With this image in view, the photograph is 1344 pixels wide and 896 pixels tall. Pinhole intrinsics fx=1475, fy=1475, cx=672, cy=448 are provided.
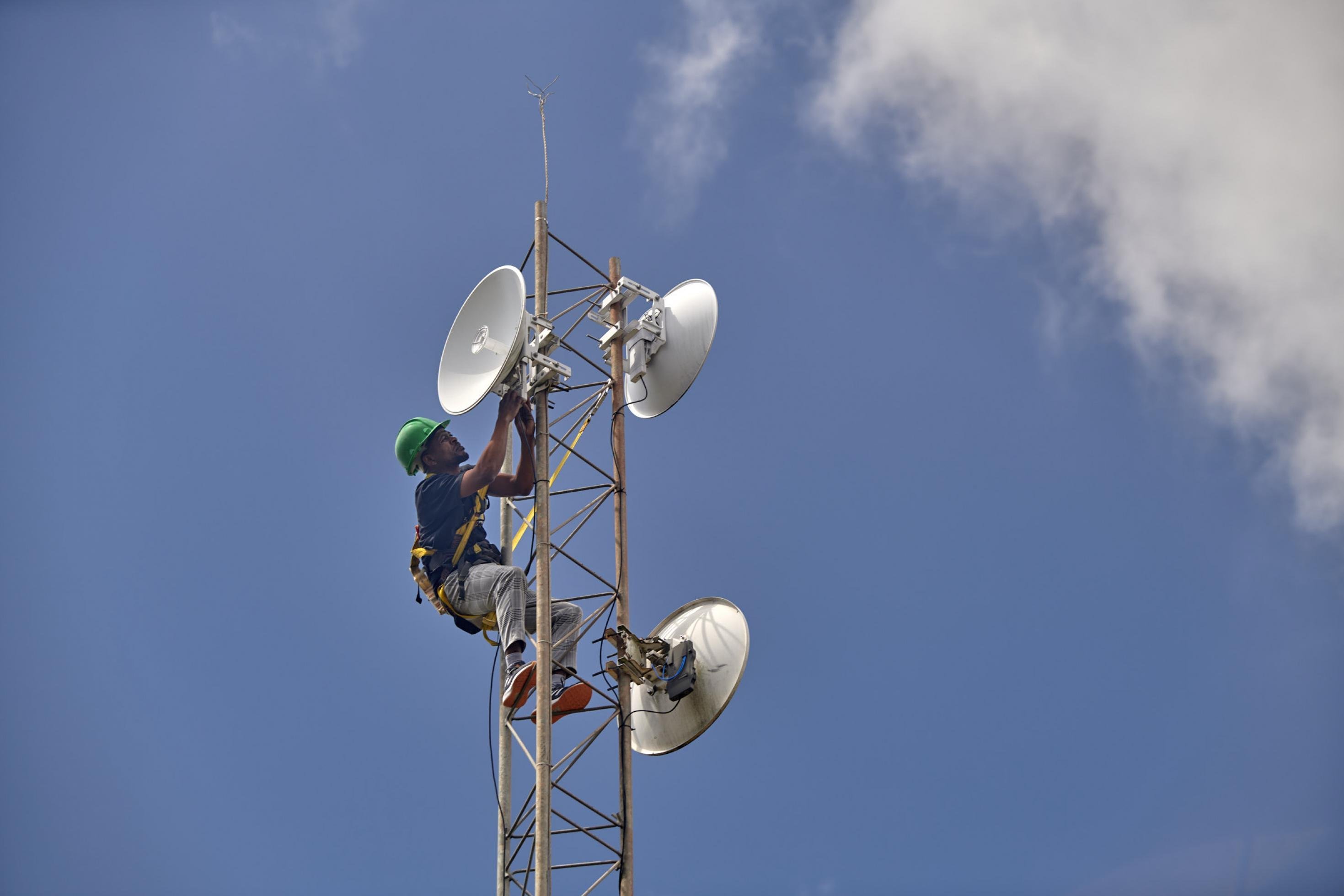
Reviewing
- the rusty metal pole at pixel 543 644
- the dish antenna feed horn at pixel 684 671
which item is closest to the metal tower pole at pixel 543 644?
the rusty metal pole at pixel 543 644

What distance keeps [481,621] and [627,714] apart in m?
2.19

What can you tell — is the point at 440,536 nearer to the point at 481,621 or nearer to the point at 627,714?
the point at 481,621

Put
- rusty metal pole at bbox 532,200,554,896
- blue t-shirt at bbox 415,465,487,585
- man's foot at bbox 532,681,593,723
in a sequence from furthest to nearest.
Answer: blue t-shirt at bbox 415,465,487,585 → man's foot at bbox 532,681,593,723 → rusty metal pole at bbox 532,200,554,896

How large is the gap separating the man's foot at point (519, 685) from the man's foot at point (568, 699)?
296mm

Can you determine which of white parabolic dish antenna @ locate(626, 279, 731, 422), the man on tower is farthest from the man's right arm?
white parabolic dish antenna @ locate(626, 279, 731, 422)

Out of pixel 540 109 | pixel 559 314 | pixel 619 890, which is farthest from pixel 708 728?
pixel 540 109

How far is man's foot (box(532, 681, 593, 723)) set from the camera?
16.8m

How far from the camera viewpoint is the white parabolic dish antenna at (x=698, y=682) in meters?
17.5

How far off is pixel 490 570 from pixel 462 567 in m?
0.45

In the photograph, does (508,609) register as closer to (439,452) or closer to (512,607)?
(512,607)

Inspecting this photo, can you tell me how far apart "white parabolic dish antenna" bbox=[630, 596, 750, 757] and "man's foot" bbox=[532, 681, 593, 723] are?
2.20 ft

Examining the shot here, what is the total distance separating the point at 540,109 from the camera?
20.1 m

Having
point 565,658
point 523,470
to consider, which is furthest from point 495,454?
point 565,658

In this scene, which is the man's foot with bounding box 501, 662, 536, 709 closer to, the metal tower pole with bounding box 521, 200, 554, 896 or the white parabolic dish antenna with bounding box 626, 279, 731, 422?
the metal tower pole with bounding box 521, 200, 554, 896
